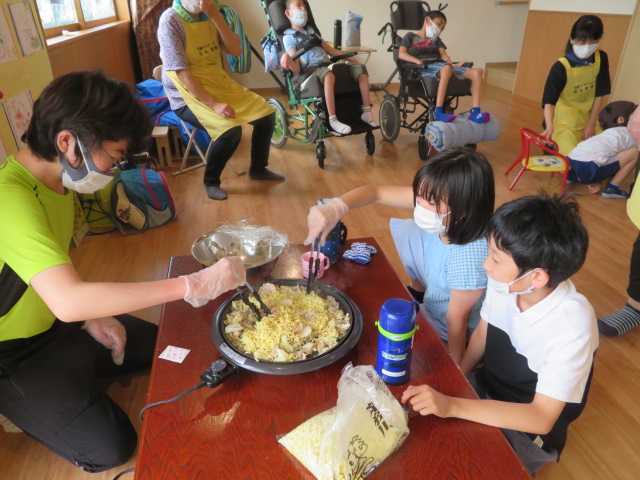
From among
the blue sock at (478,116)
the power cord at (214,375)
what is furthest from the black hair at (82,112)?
the blue sock at (478,116)

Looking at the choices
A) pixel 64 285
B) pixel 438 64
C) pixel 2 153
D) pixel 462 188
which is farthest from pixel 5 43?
pixel 438 64

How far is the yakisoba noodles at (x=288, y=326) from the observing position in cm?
96

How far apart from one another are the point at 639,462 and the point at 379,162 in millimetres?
2689

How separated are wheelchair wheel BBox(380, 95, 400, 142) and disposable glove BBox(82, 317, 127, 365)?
2.98m

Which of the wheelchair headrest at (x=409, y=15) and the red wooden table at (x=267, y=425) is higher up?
the wheelchair headrest at (x=409, y=15)

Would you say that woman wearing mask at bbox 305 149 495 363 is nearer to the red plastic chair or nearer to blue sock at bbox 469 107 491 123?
the red plastic chair

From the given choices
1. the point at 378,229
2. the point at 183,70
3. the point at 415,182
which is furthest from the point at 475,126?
the point at 415,182

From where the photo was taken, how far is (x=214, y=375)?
35.9 inches

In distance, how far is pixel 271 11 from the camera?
3.46m

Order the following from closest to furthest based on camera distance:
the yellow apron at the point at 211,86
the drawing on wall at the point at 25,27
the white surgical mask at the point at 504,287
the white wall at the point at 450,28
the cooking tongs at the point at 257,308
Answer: the white surgical mask at the point at 504,287, the cooking tongs at the point at 257,308, the drawing on wall at the point at 25,27, the yellow apron at the point at 211,86, the white wall at the point at 450,28

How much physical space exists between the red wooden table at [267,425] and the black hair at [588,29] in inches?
114

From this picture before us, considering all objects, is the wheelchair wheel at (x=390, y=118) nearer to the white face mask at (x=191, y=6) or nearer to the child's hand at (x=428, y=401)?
the white face mask at (x=191, y=6)

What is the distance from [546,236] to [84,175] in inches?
42.6

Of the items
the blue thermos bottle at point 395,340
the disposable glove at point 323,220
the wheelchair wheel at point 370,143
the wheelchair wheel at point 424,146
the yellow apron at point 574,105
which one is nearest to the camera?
the blue thermos bottle at point 395,340
